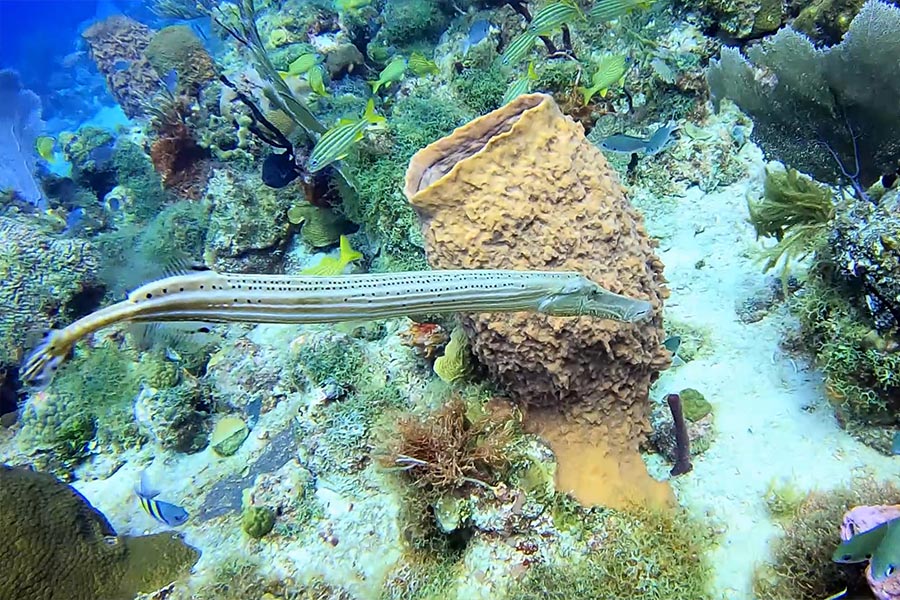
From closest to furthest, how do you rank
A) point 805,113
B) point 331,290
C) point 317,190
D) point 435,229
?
point 331,290, point 435,229, point 805,113, point 317,190

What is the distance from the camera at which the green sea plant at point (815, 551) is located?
3.23 metres

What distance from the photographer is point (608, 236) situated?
410 centimetres

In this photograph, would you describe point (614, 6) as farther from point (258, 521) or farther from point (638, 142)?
point (258, 521)

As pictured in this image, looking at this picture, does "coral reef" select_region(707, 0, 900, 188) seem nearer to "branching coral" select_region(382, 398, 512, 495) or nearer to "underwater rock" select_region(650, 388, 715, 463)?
"underwater rock" select_region(650, 388, 715, 463)

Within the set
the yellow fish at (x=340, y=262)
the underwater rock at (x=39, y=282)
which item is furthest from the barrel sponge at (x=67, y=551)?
the underwater rock at (x=39, y=282)

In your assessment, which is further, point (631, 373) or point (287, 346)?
point (287, 346)

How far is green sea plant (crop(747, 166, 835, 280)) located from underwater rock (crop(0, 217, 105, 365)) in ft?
34.3

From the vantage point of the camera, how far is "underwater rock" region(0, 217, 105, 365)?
9305 millimetres

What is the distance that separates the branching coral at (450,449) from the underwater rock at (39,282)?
322 inches

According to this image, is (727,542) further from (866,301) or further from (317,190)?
(317,190)

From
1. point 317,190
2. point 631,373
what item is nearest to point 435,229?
point 631,373

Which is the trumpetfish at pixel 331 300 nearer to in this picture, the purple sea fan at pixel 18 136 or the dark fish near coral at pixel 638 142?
the dark fish near coral at pixel 638 142

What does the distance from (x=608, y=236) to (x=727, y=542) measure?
7.90 feet

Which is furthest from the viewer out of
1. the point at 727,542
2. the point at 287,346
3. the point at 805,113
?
the point at 287,346
